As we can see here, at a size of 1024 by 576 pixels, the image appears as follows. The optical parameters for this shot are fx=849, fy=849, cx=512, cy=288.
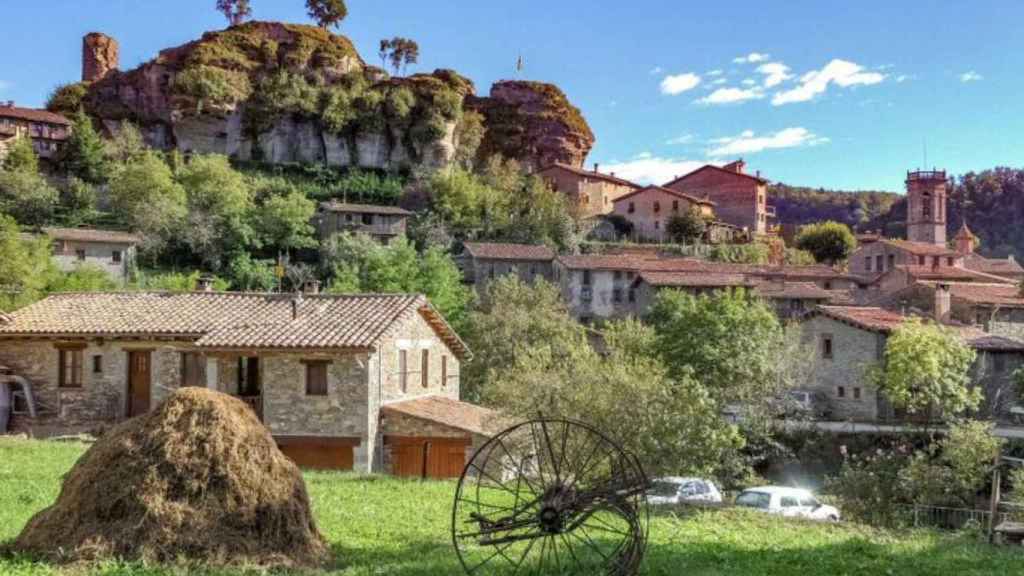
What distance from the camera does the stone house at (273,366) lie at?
79.8 feet

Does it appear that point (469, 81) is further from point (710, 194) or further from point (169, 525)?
point (169, 525)

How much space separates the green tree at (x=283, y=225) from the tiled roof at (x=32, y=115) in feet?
80.2

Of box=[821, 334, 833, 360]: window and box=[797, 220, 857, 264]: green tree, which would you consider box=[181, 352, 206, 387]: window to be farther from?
box=[797, 220, 857, 264]: green tree

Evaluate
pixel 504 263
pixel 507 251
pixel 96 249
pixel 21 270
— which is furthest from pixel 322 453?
pixel 96 249

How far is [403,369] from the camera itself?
1070 inches

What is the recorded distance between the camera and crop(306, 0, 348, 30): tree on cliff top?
95.9 meters

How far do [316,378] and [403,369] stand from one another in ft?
11.3

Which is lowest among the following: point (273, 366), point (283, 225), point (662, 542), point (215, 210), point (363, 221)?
point (662, 542)

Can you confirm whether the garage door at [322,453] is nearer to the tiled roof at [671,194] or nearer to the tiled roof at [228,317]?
the tiled roof at [228,317]

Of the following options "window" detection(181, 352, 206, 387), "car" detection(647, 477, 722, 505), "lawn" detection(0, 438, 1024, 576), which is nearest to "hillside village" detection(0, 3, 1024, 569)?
"window" detection(181, 352, 206, 387)

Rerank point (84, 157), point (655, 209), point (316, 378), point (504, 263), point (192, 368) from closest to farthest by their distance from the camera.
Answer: point (316, 378), point (192, 368), point (504, 263), point (84, 157), point (655, 209)

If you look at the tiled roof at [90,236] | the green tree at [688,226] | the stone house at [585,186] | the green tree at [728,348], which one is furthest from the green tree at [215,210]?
the green tree at [688,226]

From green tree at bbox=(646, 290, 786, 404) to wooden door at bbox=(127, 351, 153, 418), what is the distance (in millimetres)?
22054

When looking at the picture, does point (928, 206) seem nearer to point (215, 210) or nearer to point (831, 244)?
point (831, 244)
